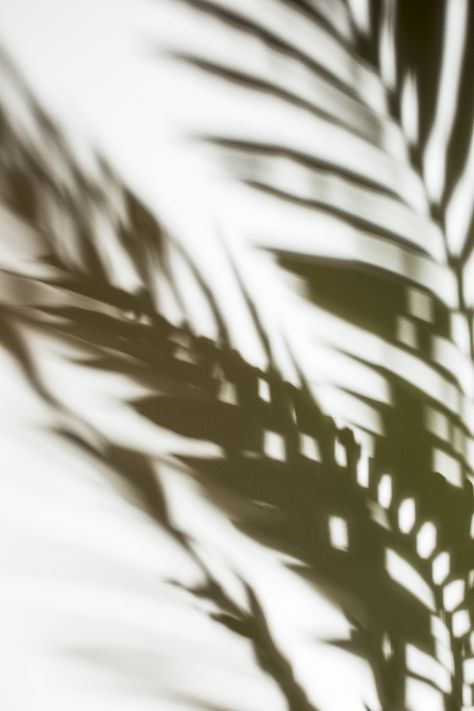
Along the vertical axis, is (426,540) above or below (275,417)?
below

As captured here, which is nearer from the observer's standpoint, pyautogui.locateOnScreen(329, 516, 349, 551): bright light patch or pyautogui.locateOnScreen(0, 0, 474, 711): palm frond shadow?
pyautogui.locateOnScreen(0, 0, 474, 711): palm frond shadow

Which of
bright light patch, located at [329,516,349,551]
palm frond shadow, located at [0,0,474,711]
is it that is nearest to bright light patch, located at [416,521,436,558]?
palm frond shadow, located at [0,0,474,711]

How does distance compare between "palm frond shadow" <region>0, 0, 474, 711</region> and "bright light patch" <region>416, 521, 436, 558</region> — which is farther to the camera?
"bright light patch" <region>416, 521, 436, 558</region>

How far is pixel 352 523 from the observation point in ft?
2.88

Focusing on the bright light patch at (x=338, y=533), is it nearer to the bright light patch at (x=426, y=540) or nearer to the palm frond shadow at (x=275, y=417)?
the palm frond shadow at (x=275, y=417)

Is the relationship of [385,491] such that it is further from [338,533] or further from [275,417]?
[275,417]

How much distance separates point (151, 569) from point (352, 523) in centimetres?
28

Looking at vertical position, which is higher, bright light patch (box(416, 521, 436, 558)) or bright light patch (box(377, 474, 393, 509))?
bright light patch (box(377, 474, 393, 509))

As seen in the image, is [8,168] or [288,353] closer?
[8,168]

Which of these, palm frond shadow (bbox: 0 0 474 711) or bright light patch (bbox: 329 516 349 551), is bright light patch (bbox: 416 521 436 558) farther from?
bright light patch (bbox: 329 516 349 551)

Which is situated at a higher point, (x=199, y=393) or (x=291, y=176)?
(x=291, y=176)

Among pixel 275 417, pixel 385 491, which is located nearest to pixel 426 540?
pixel 385 491

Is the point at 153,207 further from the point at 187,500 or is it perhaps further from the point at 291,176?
the point at 187,500

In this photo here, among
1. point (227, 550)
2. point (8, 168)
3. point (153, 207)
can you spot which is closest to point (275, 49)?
point (153, 207)
